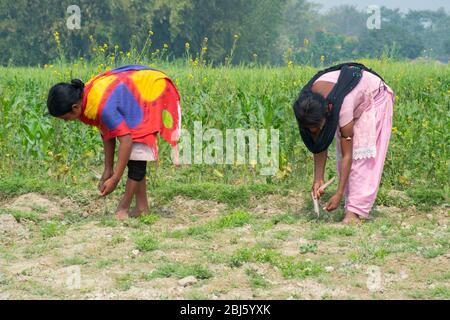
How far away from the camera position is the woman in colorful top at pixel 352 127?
6352 mm

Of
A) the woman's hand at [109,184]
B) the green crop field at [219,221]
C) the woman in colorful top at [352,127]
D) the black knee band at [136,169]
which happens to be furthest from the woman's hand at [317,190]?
the woman's hand at [109,184]

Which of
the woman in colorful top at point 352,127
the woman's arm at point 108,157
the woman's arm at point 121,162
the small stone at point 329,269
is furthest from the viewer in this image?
the woman's arm at point 108,157

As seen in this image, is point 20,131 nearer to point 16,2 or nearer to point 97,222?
point 97,222

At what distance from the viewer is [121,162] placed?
257 inches

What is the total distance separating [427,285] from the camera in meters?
5.23

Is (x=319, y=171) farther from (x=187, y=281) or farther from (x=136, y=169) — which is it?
(x=187, y=281)

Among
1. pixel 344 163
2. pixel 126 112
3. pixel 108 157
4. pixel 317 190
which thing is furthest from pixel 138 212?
pixel 344 163

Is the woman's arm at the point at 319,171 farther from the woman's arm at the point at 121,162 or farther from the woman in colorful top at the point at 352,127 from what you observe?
the woman's arm at the point at 121,162

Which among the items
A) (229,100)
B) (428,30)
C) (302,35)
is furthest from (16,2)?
(428,30)

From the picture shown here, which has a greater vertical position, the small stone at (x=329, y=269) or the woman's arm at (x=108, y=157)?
the woman's arm at (x=108, y=157)

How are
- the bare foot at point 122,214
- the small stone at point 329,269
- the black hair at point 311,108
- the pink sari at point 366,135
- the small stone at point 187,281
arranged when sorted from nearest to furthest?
the small stone at point 187,281
the small stone at point 329,269
the black hair at point 311,108
the pink sari at point 366,135
the bare foot at point 122,214

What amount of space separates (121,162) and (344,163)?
1.67 meters

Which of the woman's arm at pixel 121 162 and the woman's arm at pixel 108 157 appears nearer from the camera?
the woman's arm at pixel 121 162
